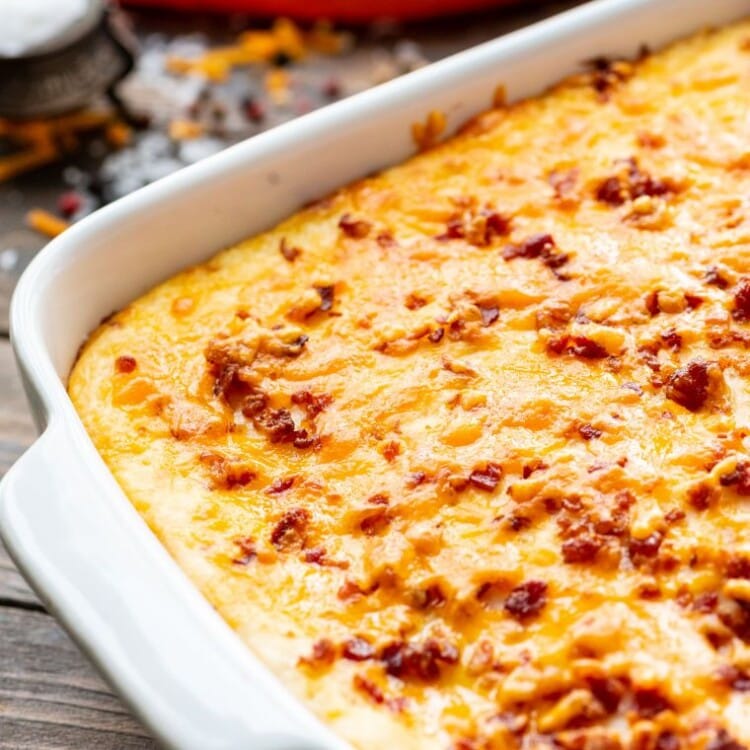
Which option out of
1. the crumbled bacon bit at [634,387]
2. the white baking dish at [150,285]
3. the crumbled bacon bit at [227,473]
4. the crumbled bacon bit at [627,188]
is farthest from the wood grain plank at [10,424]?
the crumbled bacon bit at [627,188]

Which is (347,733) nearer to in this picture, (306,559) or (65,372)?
(306,559)

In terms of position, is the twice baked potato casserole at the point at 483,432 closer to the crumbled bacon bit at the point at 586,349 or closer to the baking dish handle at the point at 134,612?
the crumbled bacon bit at the point at 586,349

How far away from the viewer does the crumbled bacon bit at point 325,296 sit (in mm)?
2301

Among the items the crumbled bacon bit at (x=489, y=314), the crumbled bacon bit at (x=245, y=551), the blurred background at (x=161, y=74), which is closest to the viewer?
the crumbled bacon bit at (x=245, y=551)

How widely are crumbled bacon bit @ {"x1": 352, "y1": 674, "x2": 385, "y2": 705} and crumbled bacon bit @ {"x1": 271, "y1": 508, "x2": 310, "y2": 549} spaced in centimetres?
29

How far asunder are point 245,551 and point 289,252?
78cm

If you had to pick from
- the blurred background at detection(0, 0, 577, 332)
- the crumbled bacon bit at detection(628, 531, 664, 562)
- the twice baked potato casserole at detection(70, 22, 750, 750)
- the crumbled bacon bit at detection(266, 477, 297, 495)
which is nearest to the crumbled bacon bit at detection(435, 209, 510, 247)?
the twice baked potato casserole at detection(70, 22, 750, 750)

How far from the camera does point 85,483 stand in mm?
1830

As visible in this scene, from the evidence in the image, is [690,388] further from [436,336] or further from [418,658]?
[418,658]

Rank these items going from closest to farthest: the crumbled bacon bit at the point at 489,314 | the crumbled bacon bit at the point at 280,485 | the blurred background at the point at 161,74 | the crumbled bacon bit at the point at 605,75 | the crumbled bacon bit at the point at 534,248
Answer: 1. the crumbled bacon bit at the point at 280,485
2. the crumbled bacon bit at the point at 489,314
3. the crumbled bacon bit at the point at 534,248
4. the crumbled bacon bit at the point at 605,75
5. the blurred background at the point at 161,74

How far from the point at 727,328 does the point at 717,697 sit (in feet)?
2.60

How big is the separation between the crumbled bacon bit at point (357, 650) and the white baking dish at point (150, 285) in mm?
171

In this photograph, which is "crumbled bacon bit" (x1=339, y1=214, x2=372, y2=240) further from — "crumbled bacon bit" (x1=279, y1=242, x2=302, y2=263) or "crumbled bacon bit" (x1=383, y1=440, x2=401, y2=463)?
"crumbled bacon bit" (x1=383, y1=440, x2=401, y2=463)

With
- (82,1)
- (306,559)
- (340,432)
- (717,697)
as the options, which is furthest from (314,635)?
(82,1)
